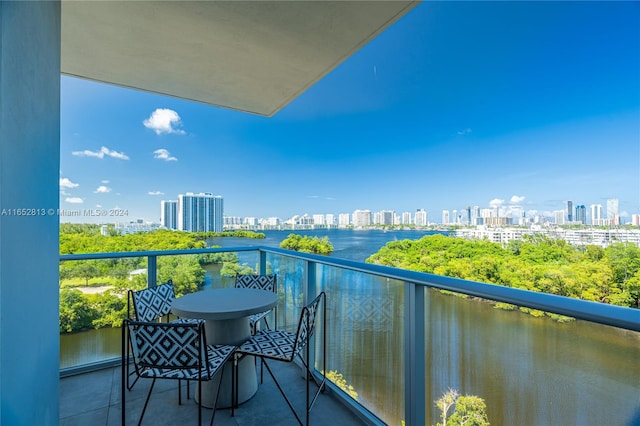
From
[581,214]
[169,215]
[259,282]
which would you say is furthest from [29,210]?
[581,214]

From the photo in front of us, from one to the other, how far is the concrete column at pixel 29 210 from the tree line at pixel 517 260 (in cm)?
1049

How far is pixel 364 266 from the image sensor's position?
2.30 m

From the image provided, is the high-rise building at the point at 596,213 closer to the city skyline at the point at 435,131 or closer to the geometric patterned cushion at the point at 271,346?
the city skyline at the point at 435,131

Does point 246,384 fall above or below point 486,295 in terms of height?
below

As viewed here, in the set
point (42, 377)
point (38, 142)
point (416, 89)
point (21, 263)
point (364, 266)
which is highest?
point (416, 89)

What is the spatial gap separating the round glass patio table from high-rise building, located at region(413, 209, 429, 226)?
19924 mm

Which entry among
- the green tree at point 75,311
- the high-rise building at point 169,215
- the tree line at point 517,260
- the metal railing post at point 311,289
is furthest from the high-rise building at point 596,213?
the green tree at point 75,311

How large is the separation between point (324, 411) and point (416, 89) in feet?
80.3

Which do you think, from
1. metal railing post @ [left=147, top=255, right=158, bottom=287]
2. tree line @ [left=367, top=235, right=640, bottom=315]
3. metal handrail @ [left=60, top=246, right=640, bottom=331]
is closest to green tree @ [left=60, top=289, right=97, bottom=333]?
metal railing post @ [left=147, top=255, right=158, bottom=287]

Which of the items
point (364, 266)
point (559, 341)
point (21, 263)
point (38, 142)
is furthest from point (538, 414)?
point (38, 142)

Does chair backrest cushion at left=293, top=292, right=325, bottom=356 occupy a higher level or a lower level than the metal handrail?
lower

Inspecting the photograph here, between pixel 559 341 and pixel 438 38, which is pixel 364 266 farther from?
pixel 438 38

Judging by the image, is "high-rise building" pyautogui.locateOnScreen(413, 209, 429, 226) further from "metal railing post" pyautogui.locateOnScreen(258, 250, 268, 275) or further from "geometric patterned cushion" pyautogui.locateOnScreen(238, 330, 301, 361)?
"geometric patterned cushion" pyautogui.locateOnScreen(238, 330, 301, 361)

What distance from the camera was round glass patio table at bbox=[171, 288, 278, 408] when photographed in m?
2.14
